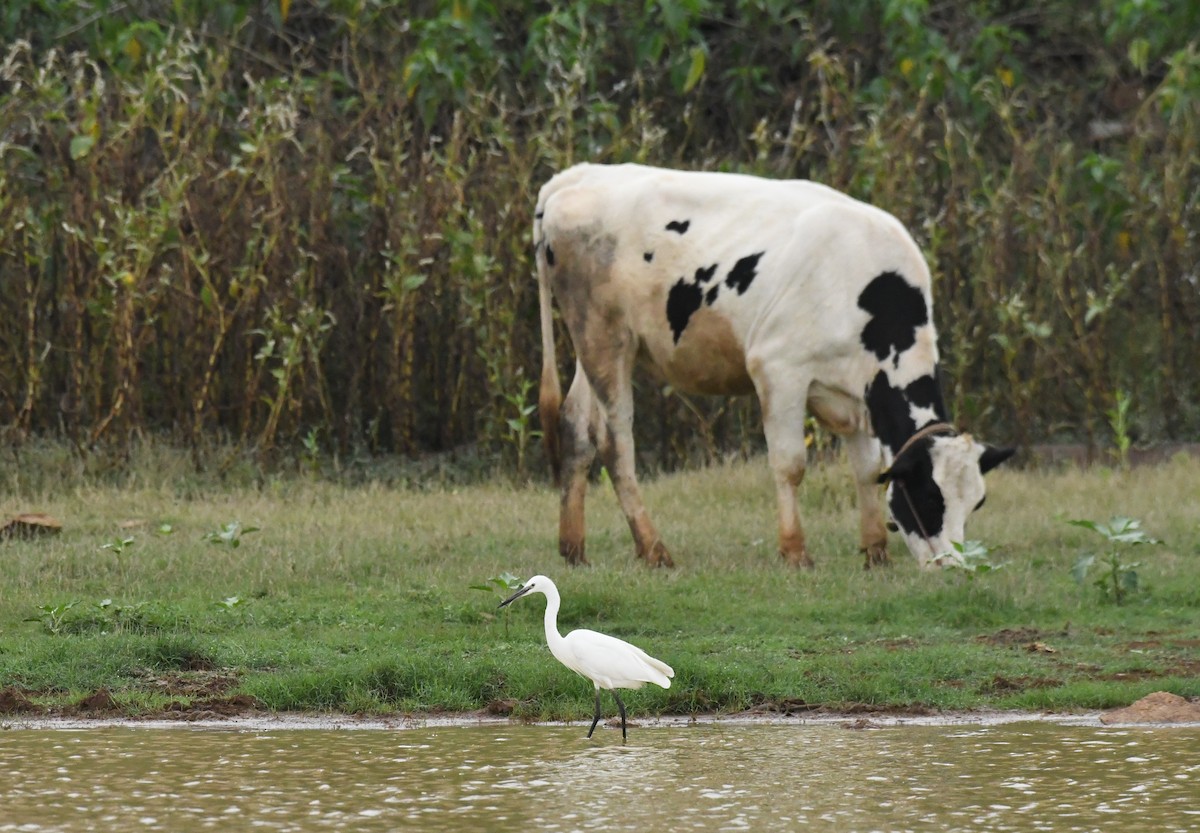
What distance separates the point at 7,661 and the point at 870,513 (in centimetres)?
462

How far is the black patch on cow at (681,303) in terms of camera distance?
33.4 ft

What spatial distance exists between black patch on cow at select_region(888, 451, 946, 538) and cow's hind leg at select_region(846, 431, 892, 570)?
0.30m

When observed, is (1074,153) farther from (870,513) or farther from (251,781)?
(251,781)

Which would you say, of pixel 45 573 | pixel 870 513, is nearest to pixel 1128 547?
pixel 870 513

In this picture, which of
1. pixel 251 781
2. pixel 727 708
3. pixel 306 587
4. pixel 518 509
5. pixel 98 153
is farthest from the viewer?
pixel 98 153

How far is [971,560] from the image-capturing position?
9125mm

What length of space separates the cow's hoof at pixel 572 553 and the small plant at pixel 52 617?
9.45 feet

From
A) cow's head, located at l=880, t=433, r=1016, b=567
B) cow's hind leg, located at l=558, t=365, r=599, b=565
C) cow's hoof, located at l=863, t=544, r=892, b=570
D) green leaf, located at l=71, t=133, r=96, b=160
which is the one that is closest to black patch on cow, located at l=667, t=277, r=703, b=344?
cow's hind leg, located at l=558, t=365, r=599, b=565

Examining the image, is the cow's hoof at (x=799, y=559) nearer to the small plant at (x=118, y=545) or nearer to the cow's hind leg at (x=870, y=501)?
the cow's hind leg at (x=870, y=501)

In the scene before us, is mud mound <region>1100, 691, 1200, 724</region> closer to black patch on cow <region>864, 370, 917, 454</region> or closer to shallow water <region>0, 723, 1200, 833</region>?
shallow water <region>0, 723, 1200, 833</region>

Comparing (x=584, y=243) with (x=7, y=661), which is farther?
(x=584, y=243)

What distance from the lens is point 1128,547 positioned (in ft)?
33.8

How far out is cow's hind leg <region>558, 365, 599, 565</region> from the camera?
1024 cm

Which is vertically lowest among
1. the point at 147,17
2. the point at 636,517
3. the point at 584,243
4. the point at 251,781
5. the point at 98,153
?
the point at 251,781
